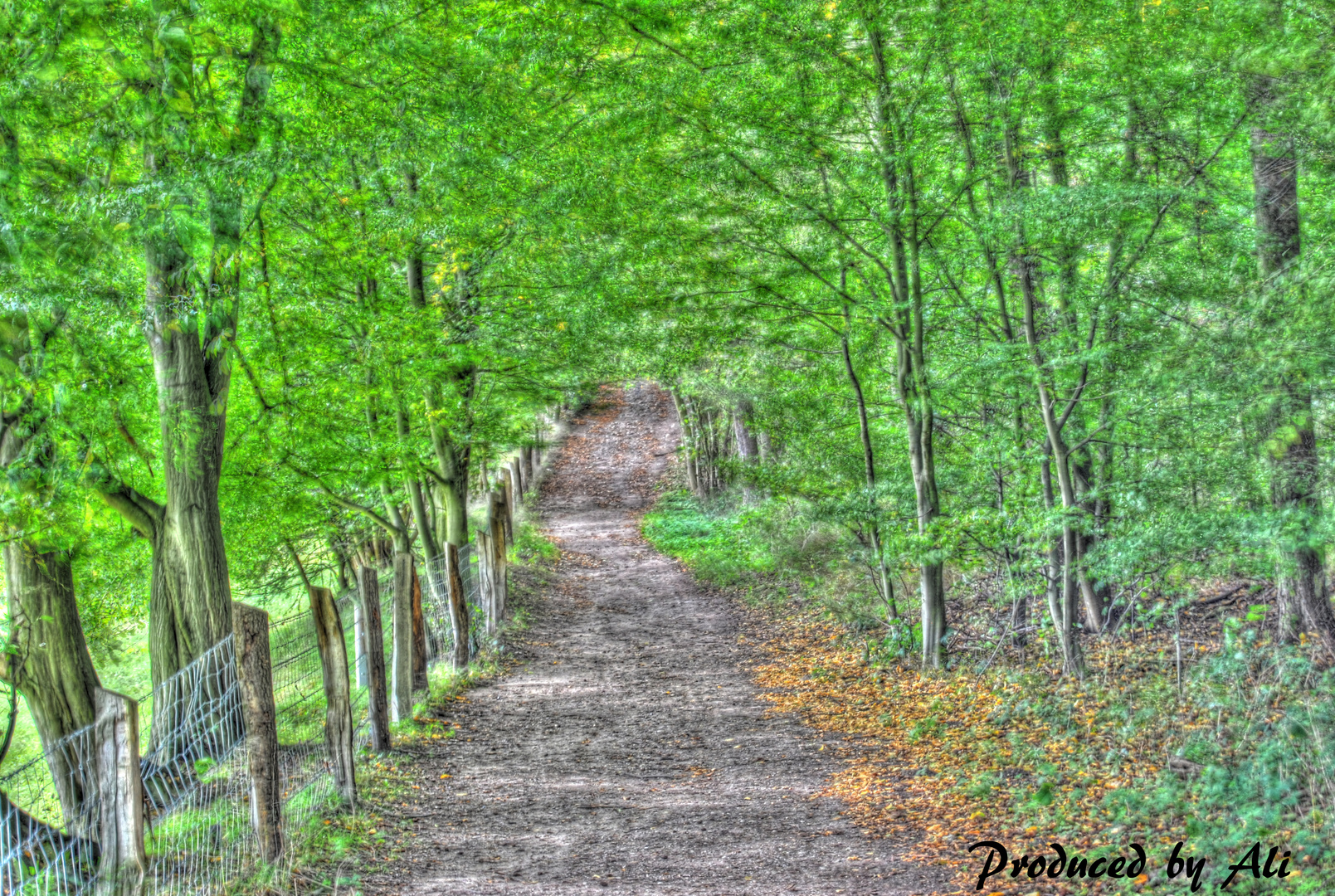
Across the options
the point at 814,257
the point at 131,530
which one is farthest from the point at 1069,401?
the point at 131,530

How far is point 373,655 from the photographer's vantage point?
24.4 ft

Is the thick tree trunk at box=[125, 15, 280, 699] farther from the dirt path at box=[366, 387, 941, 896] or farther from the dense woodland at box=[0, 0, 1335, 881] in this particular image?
the dirt path at box=[366, 387, 941, 896]

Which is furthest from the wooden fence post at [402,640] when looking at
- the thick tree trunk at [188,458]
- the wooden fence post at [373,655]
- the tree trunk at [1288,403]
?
the tree trunk at [1288,403]

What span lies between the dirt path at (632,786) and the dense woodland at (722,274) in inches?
101

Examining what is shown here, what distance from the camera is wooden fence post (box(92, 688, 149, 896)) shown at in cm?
416

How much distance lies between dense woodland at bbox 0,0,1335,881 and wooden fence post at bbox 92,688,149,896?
50.1 inches

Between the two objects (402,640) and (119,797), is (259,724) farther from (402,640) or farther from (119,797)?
(402,640)

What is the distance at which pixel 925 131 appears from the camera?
874 cm

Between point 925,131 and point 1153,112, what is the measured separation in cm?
191

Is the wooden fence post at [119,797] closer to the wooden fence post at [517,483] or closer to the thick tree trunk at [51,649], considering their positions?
the thick tree trunk at [51,649]

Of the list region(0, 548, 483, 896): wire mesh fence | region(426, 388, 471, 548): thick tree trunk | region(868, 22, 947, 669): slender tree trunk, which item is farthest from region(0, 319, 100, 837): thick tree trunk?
region(868, 22, 947, 669): slender tree trunk

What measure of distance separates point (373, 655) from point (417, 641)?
5.75 ft

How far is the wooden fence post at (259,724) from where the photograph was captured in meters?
5.25

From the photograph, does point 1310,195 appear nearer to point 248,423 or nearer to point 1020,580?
point 1020,580
